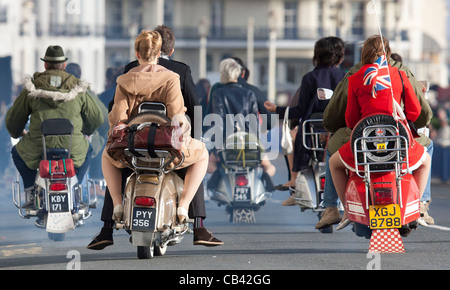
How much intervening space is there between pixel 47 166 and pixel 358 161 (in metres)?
3.39

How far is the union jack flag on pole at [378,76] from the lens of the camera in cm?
935

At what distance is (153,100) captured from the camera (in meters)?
9.36

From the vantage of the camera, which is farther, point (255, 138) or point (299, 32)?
point (299, 32)

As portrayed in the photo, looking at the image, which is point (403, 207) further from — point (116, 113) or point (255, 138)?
point (255, 138)

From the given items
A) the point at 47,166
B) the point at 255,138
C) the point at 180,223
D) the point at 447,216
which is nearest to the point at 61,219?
the point at 47,166

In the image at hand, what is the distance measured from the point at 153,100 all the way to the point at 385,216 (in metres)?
1.91

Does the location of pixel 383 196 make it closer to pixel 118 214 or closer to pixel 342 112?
pixel 342 112

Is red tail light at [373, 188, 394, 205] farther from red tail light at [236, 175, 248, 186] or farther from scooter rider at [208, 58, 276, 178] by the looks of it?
scooter rider at [208, 58, 276, 178]

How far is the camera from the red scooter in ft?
29.7

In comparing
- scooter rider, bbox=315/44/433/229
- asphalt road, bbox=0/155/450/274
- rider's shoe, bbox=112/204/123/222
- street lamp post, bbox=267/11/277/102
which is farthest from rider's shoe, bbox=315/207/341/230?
street lamp post, bbox=267/11/277/102

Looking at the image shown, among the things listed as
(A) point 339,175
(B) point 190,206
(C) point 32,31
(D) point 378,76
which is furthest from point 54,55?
(C) point 32,31

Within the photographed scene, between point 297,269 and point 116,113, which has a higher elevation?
point 116,113

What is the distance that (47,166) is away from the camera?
1139cm
